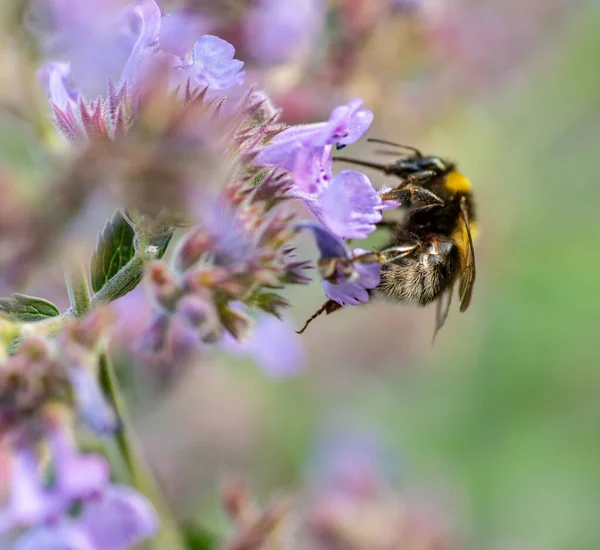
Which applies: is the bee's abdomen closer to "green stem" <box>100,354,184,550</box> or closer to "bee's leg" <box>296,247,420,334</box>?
"bee's leg" <box>296,247,420,334</box>

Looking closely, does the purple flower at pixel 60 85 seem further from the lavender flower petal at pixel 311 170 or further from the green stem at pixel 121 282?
the lavender flower petal at pixel 311 170

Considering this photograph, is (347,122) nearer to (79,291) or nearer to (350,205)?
(350,205)

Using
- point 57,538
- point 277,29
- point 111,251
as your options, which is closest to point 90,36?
point 277,29


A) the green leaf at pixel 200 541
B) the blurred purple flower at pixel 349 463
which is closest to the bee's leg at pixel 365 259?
the green leaf at pixel 200 541

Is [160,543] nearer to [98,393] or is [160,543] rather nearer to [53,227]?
[98,393]

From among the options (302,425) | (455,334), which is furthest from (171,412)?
(455,334)
